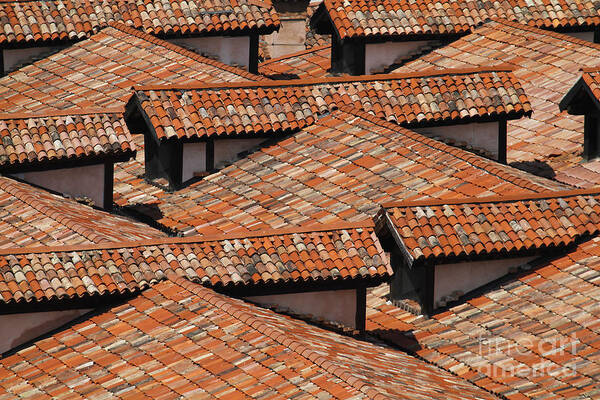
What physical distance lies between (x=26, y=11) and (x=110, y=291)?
67.9 ft

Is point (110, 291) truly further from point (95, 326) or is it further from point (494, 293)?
point (494, 293)

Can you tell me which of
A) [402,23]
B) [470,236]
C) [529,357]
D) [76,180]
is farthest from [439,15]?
[529,357]

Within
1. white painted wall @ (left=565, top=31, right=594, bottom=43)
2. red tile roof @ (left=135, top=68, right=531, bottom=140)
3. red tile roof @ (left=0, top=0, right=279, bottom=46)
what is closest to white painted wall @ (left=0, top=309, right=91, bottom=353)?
red tile roof @ (left=135, top=68, right=531, bottom=140)

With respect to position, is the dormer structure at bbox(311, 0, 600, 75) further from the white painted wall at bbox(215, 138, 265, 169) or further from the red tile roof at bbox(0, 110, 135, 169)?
the red tile roof at bbox(0, 110, 135, 169)

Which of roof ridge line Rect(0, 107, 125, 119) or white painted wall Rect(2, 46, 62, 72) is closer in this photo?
roof ridge line Rect(0, 107, 125, 119)

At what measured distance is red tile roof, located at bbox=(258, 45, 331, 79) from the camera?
49.6m

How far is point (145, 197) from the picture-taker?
39.0 m

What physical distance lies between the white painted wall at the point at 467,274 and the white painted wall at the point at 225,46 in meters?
18.0

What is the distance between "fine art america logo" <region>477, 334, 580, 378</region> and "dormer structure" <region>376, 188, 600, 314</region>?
84.1 inches

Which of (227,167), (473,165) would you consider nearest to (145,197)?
(227,167)

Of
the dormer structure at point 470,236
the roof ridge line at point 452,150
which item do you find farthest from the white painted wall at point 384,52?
the dormer structure at point 470,236

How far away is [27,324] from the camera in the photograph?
29750mm

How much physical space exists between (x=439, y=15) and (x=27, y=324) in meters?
22.1

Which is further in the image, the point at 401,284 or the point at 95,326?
the point at 401,284
